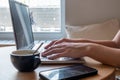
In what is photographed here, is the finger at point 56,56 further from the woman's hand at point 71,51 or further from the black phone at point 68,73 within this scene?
the black phone at point 68,73

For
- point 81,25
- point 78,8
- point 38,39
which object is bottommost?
point 38,39

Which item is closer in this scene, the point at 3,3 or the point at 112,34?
the point at 112,34

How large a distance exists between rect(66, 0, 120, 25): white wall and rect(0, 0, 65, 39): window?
220 millimetres

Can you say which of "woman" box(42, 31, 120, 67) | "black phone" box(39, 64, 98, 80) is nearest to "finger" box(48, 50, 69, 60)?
"woman" box(42, 31, 120, 67)

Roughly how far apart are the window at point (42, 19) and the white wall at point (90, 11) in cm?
22

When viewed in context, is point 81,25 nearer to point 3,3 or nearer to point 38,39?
point 38,39

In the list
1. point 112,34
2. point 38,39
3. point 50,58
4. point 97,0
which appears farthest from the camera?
point 38,39

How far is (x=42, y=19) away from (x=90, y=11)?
1.75ft

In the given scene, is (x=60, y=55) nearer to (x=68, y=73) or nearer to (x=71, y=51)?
(x=71, y=51)

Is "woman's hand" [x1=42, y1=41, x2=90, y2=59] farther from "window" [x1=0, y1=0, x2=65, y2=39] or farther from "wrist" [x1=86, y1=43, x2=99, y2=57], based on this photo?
"window" [x1=0, y1=0, x2=65, y2=39]

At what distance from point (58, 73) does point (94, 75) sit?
0.12 m

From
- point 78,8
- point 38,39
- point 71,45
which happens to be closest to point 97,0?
point 78,8

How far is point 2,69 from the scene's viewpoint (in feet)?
2.61

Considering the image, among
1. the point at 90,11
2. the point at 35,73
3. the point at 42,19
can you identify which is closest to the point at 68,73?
the point at 35,73
